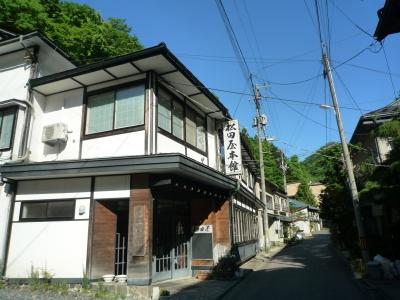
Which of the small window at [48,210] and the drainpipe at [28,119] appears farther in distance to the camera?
the drainpipe at [28,119]

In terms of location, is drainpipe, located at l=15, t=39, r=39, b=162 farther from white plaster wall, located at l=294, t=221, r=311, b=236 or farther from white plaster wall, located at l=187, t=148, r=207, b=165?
white plaster wall, located at l=294, t=221, r=311, b=236

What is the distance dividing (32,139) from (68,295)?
6324mm

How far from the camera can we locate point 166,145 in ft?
38.7

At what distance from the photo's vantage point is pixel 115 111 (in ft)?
38.7

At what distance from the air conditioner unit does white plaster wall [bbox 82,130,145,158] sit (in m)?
0.86

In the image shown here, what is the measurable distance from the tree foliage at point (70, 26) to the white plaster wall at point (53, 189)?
→ 9.76 metres

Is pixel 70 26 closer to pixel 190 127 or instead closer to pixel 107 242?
pixel 190 127

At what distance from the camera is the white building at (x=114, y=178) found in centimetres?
1045

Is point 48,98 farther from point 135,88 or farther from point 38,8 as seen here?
point 38,8

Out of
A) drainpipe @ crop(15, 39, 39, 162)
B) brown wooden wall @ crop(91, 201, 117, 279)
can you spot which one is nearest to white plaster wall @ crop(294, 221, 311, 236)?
brown wooden wall @ crop(91, 201, 117, 279)

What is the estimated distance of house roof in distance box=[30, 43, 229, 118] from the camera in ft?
35.1

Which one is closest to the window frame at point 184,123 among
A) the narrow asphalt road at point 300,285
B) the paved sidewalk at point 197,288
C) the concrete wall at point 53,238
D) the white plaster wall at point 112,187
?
the white plaster wall at point 112,187

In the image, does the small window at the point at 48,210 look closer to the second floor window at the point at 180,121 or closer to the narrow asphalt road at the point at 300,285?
the second floor window at the point at 180,121

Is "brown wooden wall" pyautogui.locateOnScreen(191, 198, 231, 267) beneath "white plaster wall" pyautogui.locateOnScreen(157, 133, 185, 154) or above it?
beneath
